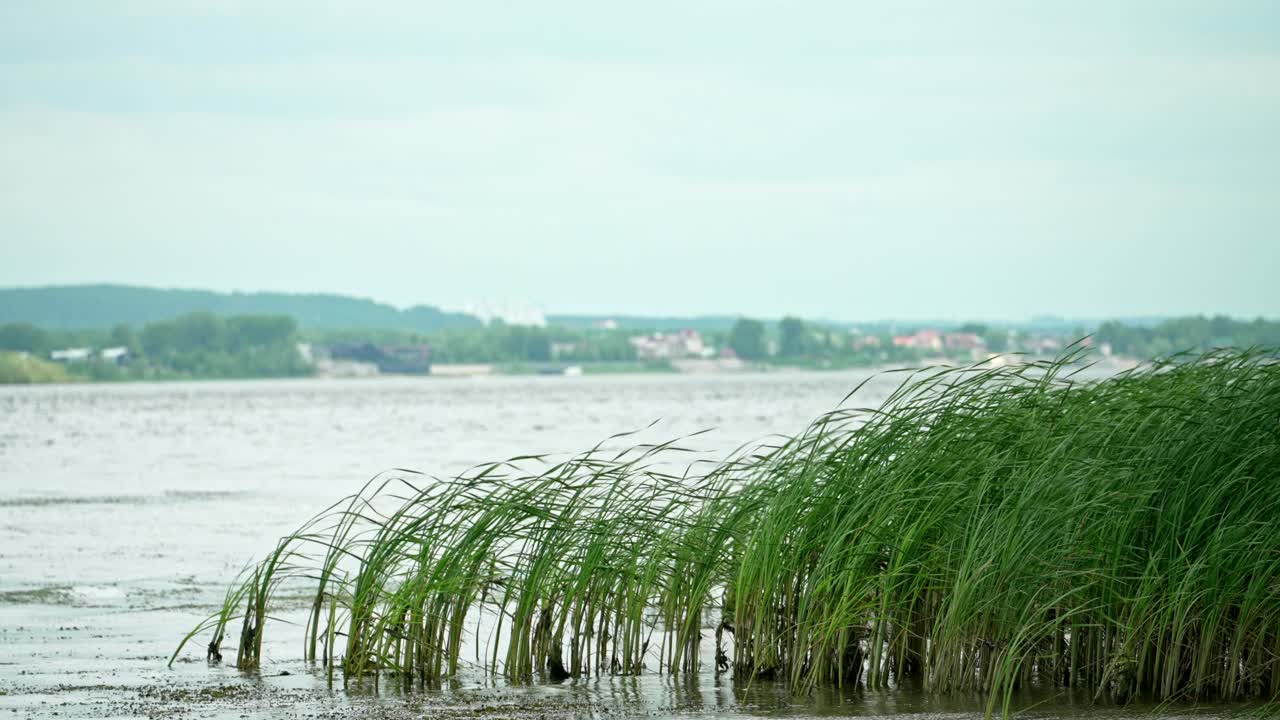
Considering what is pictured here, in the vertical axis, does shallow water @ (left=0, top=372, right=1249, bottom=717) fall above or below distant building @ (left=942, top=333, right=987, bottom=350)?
below

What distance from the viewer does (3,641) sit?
496 inches

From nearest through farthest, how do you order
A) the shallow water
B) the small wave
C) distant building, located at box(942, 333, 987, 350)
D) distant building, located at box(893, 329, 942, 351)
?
the shallow water → the small wave → distant building, located at box(942, 333, 987, 350) → distant building, located at box(893, 329, 942, 351)

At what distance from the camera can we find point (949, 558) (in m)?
8.87

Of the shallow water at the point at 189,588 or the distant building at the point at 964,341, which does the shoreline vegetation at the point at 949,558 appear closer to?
the shallow water at the point at 189,588

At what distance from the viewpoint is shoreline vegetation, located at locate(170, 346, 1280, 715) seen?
8836 millimetres

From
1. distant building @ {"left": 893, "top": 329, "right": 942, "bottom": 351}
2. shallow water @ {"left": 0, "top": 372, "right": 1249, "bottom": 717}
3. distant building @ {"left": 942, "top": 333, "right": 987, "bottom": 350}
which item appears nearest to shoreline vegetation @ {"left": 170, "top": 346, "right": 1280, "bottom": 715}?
shallow water @ {"left": 0, "top": 372, "right": 1249, "bottom": 717}

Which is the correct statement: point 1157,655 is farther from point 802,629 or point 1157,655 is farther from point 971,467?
point 802,629

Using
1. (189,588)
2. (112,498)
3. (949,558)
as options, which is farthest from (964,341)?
(949,558)

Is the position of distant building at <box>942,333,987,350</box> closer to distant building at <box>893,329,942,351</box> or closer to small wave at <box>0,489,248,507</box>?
distant building at <box>893,329,942,351</box>

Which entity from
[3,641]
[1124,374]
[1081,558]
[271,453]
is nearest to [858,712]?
[1081,558]

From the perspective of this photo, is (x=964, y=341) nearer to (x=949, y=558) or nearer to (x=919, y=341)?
(x=919, y=341)

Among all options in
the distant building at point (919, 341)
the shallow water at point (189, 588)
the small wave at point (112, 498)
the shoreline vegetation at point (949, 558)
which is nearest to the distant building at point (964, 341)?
the distant building at point (919, 341)

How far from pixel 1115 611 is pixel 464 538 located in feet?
14.8

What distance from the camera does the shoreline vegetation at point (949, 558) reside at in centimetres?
884
